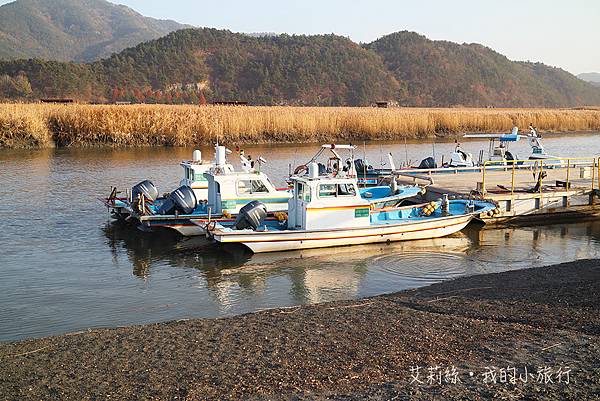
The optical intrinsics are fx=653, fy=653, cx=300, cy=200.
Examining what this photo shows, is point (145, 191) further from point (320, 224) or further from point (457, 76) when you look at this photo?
point (457, 76)

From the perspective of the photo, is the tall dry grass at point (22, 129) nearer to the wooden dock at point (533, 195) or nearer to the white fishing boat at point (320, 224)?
the wooden dock at point (533, 195)

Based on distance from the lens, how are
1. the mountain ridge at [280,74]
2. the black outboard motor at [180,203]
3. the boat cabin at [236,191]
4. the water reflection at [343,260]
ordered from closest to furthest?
the water reflection at [343,260] < the black outboard motor at [180,203] < the boat cabin at [236,191] < the mountain ridge at [280,74]

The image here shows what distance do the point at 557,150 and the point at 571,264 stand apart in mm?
33323

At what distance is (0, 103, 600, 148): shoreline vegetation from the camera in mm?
42812

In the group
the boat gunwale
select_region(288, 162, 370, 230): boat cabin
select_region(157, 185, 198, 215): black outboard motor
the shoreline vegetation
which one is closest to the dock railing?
the boat gunwale

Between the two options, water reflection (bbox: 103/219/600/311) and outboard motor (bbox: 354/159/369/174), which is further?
outboard motor (bbox: 354/159/369/174)

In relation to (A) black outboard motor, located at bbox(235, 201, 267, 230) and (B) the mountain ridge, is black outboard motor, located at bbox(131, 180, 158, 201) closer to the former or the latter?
(A) black outboard motor, located at bbox(235, 201, 267, 230)

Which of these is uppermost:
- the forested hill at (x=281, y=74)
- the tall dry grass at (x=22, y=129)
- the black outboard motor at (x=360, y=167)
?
the forested hill at (x=281, y=74)

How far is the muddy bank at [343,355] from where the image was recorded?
7.46 m

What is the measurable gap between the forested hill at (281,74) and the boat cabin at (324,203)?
69.1 meters

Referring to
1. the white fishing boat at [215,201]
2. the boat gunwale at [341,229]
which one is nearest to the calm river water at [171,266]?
the boat gunwale at [341,229]

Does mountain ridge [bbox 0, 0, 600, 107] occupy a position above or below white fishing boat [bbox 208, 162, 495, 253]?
above

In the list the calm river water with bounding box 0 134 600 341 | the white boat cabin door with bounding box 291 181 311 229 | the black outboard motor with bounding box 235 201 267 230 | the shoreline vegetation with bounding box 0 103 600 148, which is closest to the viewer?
the calm river water with bounding box 0 134 600 341

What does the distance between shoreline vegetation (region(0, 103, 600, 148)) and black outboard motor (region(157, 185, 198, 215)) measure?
715 inches
